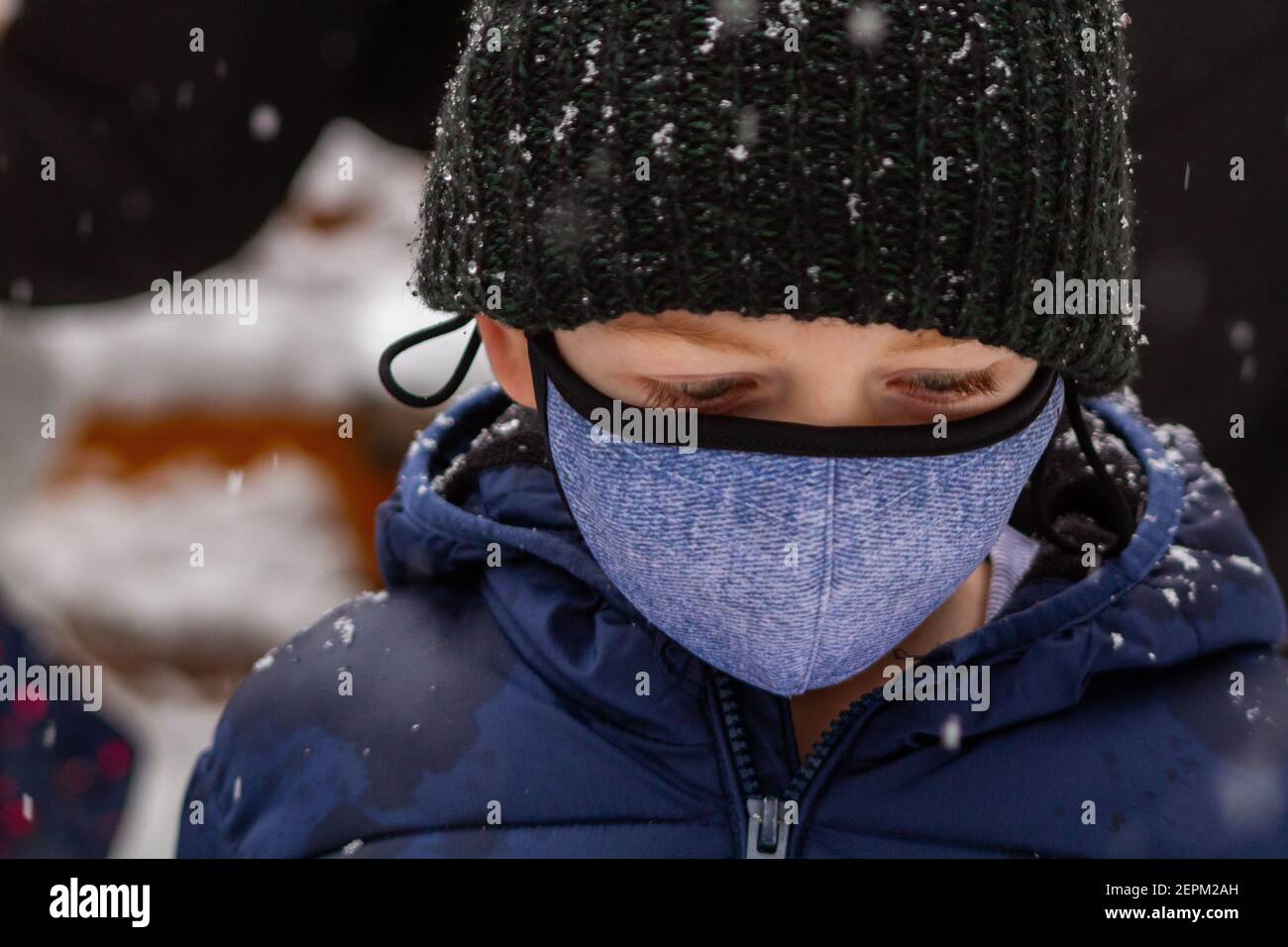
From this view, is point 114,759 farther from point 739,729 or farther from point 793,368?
point 793,368

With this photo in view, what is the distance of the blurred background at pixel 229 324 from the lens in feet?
7.66

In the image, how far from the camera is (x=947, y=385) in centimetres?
133

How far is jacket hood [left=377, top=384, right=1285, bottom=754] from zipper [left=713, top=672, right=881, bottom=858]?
39 mm

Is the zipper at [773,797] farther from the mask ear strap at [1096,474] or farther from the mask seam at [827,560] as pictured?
the mask ear strap at [1096,474]

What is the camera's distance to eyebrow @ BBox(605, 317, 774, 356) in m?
1.25

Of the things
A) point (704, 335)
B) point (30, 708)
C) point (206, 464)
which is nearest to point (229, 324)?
point (206, 464)

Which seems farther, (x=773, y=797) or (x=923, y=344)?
(x=773, y=797)

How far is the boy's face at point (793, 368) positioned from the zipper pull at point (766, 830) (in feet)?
1.45

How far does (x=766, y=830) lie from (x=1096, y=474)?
59 centimetres

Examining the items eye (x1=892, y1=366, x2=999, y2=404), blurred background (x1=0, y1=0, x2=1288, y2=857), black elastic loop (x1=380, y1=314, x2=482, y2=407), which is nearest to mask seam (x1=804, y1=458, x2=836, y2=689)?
eye (x1=892, y1=366, x2=999, y2=404)

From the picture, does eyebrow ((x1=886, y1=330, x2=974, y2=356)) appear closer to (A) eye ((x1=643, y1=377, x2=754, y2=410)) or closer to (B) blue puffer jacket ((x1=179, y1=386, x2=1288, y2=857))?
(A) eye ((x1=643, y1=377, x2=754, y2=410))

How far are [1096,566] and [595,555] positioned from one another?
0.57m

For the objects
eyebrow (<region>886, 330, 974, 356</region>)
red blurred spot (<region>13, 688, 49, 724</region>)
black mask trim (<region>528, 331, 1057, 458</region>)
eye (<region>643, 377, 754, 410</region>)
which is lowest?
red blurred spot (<region>13, 688, 49, 724</region>)

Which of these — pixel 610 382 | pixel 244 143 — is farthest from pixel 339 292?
pixel 610 382
